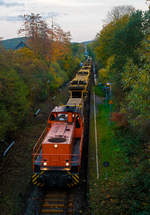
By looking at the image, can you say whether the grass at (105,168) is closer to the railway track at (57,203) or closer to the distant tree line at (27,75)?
the railway track at (57,203)

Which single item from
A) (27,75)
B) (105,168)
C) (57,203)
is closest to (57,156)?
(57,203)

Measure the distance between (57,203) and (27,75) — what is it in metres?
15.3

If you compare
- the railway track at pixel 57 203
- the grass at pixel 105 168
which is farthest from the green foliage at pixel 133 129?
the railway track at pixel 57 203

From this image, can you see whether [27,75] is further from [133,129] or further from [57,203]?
[57,203]

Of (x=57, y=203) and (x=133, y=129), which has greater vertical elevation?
(x=133, y=129)

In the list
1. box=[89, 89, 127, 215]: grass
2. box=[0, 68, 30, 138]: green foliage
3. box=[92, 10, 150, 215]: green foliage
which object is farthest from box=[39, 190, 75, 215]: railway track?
box=[0, 68, 30, 138]: green foliage

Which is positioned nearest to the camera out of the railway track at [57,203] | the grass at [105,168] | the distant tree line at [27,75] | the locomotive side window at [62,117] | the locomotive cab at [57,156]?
the grass at [105,168]

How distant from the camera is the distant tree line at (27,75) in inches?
581

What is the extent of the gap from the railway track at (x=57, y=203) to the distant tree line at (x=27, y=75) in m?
5.59

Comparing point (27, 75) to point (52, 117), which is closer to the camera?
point (52, 117)

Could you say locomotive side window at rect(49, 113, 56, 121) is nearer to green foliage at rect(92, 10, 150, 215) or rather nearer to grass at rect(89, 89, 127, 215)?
grass at rect(89, 89, 127, 215)

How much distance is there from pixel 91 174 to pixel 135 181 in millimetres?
3982

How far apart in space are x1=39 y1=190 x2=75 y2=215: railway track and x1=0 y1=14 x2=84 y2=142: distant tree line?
559cm

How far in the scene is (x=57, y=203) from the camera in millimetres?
9219
